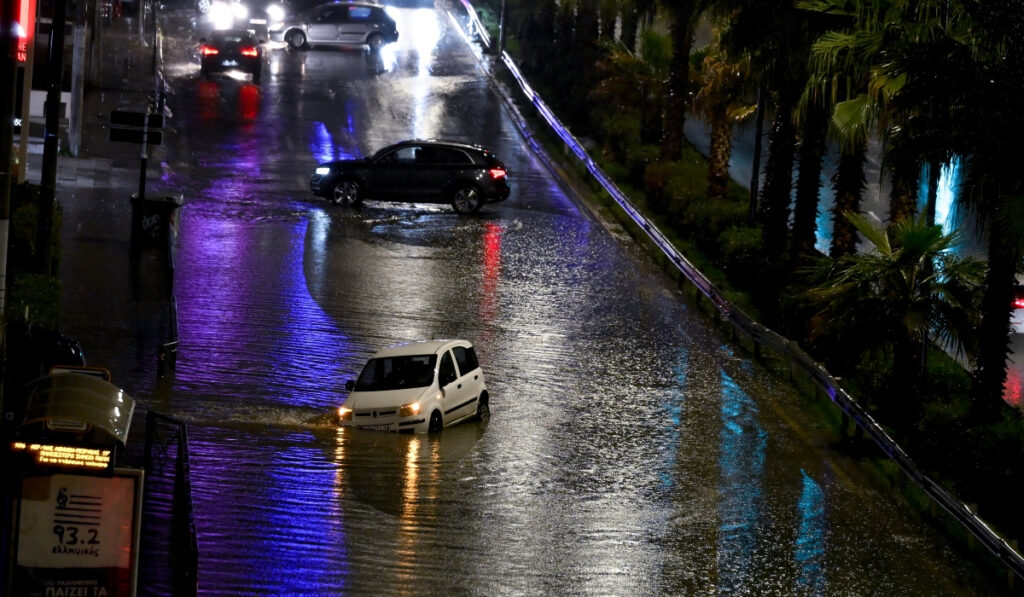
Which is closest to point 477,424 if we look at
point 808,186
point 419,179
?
point 808,186

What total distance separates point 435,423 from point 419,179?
46.3 ft

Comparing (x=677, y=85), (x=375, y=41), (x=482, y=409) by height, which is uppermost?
(x=375, y=41)

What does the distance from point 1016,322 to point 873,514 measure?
7.71 meters

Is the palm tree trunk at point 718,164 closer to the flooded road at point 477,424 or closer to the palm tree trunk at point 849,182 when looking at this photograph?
the flooded road at point 477,424

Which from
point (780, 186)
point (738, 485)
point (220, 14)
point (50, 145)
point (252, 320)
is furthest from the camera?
point (220, 14)

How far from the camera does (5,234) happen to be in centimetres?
1122

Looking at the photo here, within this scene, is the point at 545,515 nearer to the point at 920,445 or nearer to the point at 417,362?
the point at 417,362

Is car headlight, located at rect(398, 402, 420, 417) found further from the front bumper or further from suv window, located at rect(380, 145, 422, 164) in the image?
suv window, located at rect(380, 145, 422, 164)

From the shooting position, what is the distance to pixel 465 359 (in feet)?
65.8

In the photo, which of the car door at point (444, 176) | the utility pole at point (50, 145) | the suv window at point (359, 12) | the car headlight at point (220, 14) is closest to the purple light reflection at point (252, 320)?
the utility pole at point (50, 145)

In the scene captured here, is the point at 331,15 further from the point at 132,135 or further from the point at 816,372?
the point at 816,372

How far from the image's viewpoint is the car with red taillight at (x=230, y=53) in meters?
44.7

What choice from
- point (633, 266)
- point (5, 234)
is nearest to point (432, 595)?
point (5, 234)

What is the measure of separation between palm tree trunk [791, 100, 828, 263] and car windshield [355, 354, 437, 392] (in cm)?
878
